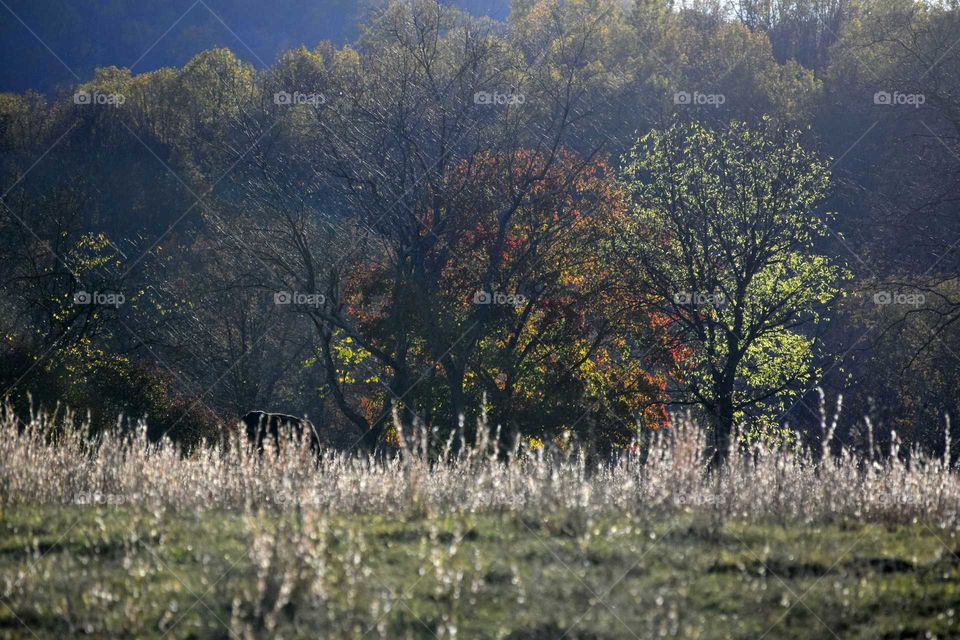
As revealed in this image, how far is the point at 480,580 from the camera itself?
724 cm

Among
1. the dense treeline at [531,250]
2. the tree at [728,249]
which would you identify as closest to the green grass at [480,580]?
the dense treeline at [531,250]

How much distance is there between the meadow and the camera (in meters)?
6.88

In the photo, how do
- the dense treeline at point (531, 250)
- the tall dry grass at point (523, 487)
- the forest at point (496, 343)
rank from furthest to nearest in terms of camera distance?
the dense treeline at point (531, 250)
the tall dry grass at point (523, 487)
the forest at point (496, 343)

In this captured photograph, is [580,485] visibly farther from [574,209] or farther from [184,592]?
[574,209]

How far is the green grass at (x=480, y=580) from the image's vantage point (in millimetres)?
6805

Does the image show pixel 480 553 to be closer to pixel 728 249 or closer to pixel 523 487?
pixel 523 487

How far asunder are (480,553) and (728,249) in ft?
66.8

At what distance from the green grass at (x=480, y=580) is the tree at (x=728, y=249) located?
1761 centimetres

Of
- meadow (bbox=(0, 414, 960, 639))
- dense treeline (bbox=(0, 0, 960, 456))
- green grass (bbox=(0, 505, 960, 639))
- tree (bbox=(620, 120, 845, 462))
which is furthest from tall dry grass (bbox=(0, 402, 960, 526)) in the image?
tree (bbox=(620, 120, 845, 462))

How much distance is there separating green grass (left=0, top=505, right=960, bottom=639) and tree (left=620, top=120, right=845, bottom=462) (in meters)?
17.6

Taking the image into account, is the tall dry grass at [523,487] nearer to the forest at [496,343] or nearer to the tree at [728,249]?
the forest at [496,343]

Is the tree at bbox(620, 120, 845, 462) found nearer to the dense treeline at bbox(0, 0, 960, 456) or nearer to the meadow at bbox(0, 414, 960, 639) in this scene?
the dense treeline at bbox(0, 0, 960, 456)

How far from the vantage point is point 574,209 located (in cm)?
3023

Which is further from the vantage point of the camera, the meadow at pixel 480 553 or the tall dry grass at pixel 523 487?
the tall dry grass at pixel 523 487
